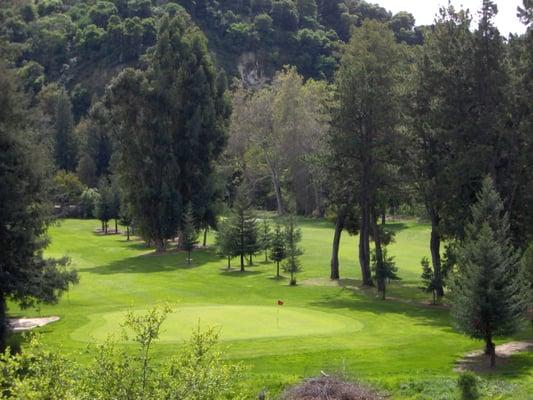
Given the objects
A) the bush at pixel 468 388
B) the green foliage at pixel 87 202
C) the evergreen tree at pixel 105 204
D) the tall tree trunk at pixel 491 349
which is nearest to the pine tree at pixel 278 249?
the tall tree trunk at pixel 491 349

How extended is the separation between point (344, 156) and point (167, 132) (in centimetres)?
2529

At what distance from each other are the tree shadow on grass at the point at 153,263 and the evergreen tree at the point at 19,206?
85.2ft

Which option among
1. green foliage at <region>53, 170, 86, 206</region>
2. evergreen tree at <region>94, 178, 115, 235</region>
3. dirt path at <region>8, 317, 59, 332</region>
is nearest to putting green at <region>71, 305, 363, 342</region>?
dirt path at <region>8, 317, 59, 332</region>

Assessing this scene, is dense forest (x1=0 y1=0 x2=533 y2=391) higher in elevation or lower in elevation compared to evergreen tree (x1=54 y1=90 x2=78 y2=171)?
lower

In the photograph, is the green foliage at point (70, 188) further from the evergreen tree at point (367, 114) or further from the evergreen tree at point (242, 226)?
the evergreen tree at point (367, 114)

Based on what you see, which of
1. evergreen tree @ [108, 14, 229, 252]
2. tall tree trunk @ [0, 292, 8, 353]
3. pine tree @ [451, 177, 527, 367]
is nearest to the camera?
pine tree @ [451, 177, 527, 367]

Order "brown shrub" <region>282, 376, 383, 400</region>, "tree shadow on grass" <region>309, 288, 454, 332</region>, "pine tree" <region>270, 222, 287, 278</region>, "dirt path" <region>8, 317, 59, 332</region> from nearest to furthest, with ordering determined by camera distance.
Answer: "brown shrub" <region>282, 376, 383, 400</region> → "dirt path" <region>8, 317, 59, 332</region> → "tree shadow on grass" <region>309, 288, 454, 332</region> → "pine tree" <region>270, 222, 287, 278</region>

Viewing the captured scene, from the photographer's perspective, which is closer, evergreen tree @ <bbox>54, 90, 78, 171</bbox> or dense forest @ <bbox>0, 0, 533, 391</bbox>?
dense forest @ <bbox>0, 0, 533, 391</bbox>

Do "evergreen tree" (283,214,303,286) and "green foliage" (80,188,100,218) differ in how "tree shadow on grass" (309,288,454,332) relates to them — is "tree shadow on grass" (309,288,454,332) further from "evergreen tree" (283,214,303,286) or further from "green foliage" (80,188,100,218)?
"green foliage" (80,188,100,218)

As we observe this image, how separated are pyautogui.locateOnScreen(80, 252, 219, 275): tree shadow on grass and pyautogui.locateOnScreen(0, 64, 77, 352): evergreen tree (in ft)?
85.2

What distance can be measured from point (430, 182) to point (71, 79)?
13255cm

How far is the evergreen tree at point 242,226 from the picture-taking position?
5969cm

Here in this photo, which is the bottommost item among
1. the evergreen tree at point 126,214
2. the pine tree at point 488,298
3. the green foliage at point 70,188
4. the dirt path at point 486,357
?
the dirt path at point 486,357

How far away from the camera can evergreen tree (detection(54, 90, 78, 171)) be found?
128 meters
